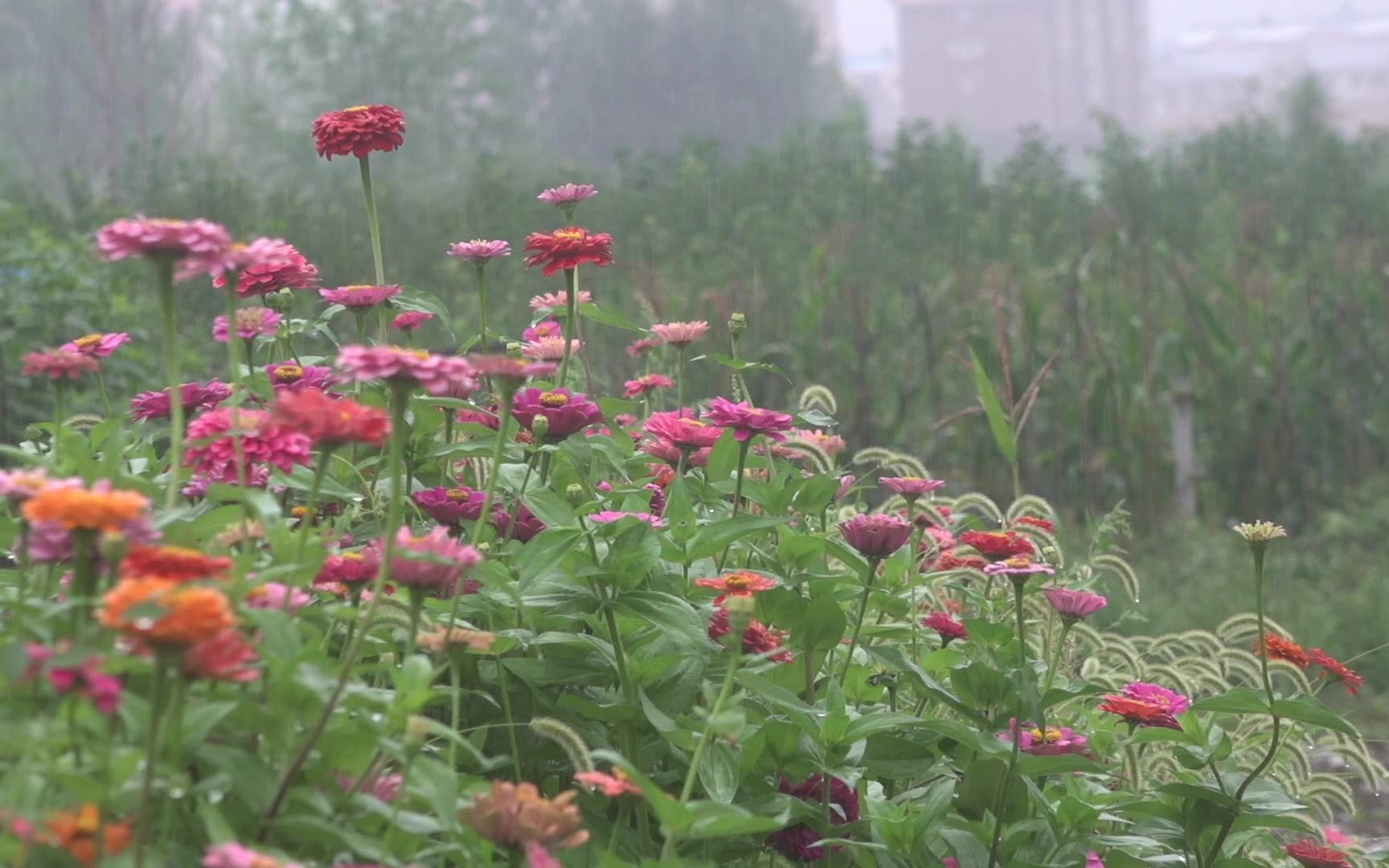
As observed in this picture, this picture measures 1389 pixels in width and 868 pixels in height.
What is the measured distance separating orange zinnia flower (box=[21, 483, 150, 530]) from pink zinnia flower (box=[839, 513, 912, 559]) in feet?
2.61

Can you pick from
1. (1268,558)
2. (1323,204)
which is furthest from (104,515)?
(1323,204)

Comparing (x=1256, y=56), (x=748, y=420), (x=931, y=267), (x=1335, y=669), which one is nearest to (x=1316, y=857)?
(x=1335, y=669)

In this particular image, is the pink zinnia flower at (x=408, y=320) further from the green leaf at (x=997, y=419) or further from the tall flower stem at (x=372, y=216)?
the green leaf at (x=997, y=419)

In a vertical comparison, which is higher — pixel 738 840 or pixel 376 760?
pixel 376 760

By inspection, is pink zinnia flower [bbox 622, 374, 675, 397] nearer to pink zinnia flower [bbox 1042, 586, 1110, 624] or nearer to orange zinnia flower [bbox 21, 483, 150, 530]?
pink zinnia flower [bbox 1042, 586, 1110, 624]

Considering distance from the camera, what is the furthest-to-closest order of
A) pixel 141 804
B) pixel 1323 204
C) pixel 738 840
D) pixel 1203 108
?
pixel 1203 108, pixel 1323 204, pixel 738 840, pixel 141 804

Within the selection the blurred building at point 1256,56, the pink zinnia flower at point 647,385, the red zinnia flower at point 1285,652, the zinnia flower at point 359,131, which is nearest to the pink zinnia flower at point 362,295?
the zinnia flower at point 359,131

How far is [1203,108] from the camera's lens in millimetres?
67688

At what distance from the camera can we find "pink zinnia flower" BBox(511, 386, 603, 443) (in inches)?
57.8

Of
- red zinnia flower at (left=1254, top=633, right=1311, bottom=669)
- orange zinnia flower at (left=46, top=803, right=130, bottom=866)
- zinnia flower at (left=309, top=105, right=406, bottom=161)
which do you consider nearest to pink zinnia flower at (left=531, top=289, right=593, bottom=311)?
zinnia flower at (left=309, top=105, right=406, bottom=161)

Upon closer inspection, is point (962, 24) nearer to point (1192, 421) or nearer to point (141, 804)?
point (1192, 421)

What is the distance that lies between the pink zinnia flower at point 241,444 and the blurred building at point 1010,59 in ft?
188

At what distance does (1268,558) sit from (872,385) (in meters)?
1.59

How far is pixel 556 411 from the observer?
1475 millimetres
